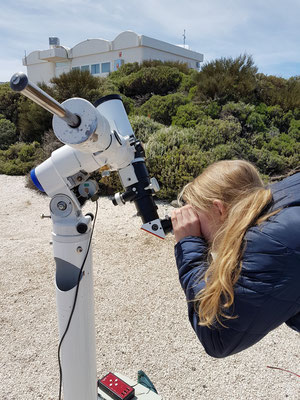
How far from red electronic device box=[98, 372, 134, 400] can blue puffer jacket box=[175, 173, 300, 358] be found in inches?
43.9

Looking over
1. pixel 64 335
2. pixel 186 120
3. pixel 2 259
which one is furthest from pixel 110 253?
pixel 186 120

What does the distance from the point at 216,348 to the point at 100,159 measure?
0.92 metres

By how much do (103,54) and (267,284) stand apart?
87.1 ft

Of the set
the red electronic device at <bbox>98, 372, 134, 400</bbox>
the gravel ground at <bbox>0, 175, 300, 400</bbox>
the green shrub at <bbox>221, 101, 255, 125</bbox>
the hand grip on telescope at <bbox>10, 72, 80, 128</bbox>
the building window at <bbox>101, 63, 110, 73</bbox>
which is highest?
the building window at <bbox>101, 63, 110, 73</bbox>

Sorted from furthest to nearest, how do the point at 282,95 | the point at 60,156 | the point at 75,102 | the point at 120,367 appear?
the point at 282,95 < the point at 120,367 < the point at 60,156 < the point at 75,102

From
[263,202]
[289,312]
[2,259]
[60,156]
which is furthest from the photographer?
[2,259]

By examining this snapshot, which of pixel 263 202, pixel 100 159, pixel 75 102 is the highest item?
pixel 75 102

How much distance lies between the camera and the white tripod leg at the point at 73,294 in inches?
58.6

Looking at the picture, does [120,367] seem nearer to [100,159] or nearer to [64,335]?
[64,335]

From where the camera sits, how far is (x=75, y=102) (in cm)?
125

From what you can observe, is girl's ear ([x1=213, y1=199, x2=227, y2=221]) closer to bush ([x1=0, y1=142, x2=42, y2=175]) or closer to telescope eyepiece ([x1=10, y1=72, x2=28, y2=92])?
telescope eyepiece ([x1=10, y1=72, x2=28, y2=92])

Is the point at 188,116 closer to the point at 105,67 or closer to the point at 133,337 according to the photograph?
the point at 133,337

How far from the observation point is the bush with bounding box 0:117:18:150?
10.4m

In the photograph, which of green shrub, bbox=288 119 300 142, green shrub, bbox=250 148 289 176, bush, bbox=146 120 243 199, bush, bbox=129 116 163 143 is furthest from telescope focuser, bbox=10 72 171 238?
green shrub, bbox=288 119 300 142
